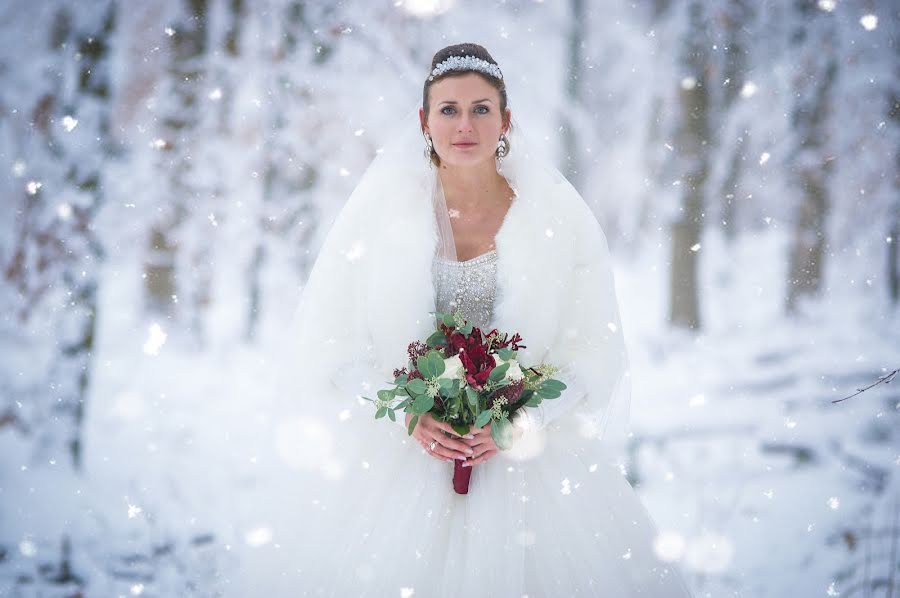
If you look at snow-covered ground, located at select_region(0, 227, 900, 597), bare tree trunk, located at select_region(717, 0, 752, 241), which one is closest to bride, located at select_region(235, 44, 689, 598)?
snow-covered ground, located at select_region(0, 227, 900, 597)

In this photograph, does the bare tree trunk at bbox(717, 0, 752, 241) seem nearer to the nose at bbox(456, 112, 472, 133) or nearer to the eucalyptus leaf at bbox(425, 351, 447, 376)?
the nose at bbox(456, 112, 472, 133)

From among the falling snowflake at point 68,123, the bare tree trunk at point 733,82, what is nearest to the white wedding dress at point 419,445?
the bare tree trunk at point 733,82

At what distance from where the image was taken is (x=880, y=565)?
302cm

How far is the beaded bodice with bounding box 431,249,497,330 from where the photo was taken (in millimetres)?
1801

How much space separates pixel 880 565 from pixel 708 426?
104 cm

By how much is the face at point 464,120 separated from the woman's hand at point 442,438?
772 mm

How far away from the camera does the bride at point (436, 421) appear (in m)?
1.59

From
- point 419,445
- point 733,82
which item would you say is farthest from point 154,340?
point 733,82

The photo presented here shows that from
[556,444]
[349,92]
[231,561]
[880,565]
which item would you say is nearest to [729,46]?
[349,92]

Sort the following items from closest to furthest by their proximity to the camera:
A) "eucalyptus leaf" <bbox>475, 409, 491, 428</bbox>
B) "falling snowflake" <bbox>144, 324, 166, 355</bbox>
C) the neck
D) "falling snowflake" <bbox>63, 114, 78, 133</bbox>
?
1. "eucalyptus leaf" <bbox>475, 409, 491, 428</bbox>
2. the neck
3. "falling snowflake" <bbox>63, 114, 78, 133</bbox>
4. "falling snowflake" <bbox>144, 324, 166, 355</bbox>

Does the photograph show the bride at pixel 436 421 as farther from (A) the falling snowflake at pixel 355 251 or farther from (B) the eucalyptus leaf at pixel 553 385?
(B) the eucalyptus leaf at pixel 553 385

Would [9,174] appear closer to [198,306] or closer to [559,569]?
[198,306]

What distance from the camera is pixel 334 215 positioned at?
3.11 metres

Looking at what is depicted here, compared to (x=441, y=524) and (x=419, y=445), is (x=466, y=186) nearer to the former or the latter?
(x=419, y=445)
